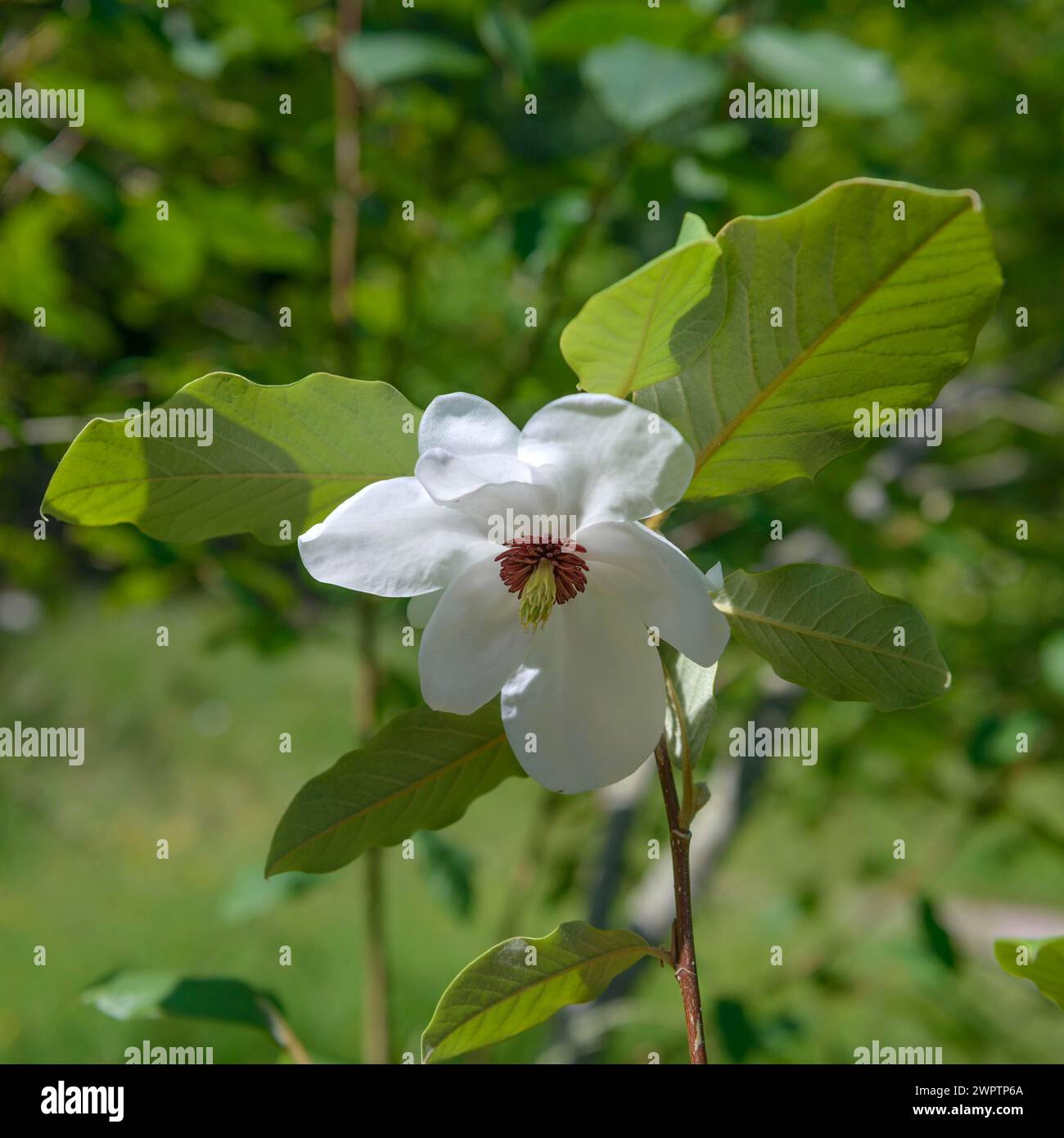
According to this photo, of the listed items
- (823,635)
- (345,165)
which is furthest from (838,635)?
(345,165)

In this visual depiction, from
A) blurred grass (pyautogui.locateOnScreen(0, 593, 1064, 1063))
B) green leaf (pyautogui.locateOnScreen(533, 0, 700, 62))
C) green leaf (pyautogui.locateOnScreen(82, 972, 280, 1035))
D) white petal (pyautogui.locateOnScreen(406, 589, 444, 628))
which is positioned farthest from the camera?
blurred grass (pyautogui.locateOnScreen(0, 593, 1064, 1063))

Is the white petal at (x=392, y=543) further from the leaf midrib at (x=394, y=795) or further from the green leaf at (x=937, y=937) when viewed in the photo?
the green leaf at (x=937, y=937)

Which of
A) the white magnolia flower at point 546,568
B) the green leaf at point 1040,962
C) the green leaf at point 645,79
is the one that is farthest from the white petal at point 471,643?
the green leaf at point 645,79

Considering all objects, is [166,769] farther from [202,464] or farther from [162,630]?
[202,464]

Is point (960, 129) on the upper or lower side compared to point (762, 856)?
upper

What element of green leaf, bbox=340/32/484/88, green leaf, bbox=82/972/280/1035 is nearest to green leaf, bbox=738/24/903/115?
green leaf, bbox=340/32/484/88

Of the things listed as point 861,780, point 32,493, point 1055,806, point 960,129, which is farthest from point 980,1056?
point 32,493

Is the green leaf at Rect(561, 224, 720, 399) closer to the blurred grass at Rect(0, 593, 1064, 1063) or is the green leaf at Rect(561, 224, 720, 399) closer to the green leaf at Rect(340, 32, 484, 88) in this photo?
the green leaf at Rect(340, 32, 484, 88)
